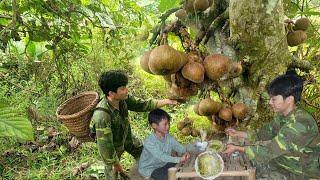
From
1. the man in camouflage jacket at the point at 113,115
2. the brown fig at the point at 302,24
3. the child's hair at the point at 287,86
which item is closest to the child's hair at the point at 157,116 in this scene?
the man in camouflage jacket at the point at 113,115

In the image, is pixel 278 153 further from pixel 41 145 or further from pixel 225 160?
pixel 41 145

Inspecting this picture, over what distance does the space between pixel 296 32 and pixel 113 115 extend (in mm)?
1679

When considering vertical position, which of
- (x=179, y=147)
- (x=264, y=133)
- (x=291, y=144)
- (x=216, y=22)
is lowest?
(x=179, y=147)

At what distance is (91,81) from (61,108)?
2.23 metres

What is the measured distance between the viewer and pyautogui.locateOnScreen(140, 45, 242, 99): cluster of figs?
2570 mm

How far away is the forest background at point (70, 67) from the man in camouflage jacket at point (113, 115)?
1.32 ft

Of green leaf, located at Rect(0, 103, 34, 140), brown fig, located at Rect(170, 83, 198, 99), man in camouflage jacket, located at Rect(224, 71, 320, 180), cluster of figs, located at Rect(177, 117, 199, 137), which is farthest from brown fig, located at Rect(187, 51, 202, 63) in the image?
green leaf, located at Rect(0, 103, 34, 140)

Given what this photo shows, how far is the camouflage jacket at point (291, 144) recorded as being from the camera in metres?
2.71

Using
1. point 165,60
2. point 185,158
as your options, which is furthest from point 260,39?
point 185,158

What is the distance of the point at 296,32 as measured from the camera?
131 inches

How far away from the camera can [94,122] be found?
3701 millimetres

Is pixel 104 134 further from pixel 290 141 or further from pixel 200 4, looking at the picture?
pixel 290 141

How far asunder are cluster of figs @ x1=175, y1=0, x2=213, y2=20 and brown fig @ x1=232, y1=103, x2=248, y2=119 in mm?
733

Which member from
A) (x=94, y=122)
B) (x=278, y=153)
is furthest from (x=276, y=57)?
(x=94, y=122)
